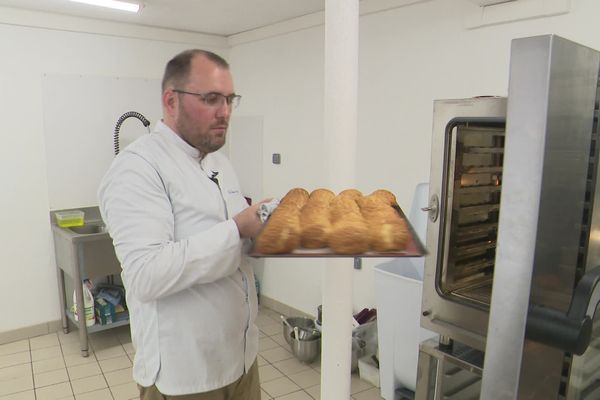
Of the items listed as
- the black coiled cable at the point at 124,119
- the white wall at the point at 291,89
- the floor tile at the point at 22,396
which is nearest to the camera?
the white wall at the point at 291,89

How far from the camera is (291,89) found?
3.40 m

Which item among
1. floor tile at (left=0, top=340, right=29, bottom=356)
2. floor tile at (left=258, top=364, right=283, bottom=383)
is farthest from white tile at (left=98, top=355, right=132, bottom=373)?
floor tile at (left=258, top=364, right=283, bottom=383)

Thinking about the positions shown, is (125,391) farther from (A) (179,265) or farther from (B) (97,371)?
(A) (179,265)

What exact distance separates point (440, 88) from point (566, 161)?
1743 mm

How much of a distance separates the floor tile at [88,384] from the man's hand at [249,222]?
206cm

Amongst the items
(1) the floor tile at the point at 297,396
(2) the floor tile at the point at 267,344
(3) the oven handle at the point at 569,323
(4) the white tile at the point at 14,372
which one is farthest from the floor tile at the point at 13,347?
(3) the oven handle at the point at 569,323

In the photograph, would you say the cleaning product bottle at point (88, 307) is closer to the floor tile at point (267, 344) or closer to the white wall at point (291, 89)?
the white wall at point (291, 89)

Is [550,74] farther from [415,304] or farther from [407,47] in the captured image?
[407,47]

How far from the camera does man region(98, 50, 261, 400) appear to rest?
45.4 inches

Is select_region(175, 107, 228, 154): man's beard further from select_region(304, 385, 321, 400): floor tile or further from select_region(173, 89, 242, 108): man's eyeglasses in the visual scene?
select_region(304, 385, 321, 400): floor tile

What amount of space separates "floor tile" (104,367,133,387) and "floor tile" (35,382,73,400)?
0.70 feet

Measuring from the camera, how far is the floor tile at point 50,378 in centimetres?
268

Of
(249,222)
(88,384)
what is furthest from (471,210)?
(88,384)

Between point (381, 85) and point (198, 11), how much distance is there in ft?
4.52
